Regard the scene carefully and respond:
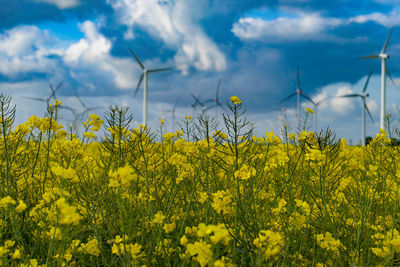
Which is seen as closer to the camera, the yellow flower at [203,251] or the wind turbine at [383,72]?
the yellow flower at [203,251]

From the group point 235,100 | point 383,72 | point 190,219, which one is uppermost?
point 383,72

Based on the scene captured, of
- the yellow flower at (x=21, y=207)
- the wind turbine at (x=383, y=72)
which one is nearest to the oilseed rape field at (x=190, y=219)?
the yellow flower at (x=21, y=207)

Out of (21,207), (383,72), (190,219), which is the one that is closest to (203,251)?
(21,207)

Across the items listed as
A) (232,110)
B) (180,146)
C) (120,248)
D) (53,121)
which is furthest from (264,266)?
(53,121)

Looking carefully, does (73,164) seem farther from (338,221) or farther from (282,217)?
(338,221)

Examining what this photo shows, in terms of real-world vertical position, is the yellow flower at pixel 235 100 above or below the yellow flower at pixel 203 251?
above

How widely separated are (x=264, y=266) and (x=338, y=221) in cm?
129

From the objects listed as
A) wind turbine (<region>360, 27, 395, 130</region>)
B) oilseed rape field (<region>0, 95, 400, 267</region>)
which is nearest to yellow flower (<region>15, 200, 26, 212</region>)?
oilseed rape field (<region>0, 95, 400, 267</region>)

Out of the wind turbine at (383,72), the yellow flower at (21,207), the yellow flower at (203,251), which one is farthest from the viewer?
the wind turbine at (383,72)

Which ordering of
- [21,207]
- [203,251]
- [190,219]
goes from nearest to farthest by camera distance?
[203,251] < [21,207] < [190,219]

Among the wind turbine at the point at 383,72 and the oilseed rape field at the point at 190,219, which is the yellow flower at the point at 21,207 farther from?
the wind turbine at the point at 383,72

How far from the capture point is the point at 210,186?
9.72 ft

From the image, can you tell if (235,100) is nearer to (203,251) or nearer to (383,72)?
(203,251)

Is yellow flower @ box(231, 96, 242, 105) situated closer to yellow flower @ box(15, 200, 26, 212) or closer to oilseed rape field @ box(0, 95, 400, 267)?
oilseed rape field @ box(0, 95, 400, 267)
